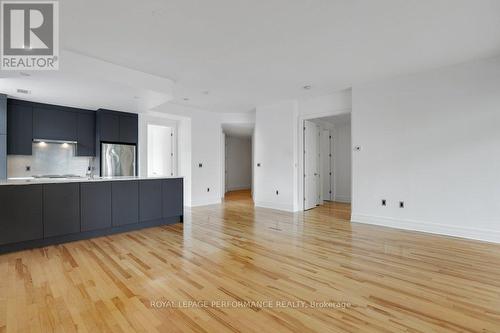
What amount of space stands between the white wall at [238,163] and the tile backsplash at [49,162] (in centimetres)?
594

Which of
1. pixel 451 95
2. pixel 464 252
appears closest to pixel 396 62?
pixel 451 95

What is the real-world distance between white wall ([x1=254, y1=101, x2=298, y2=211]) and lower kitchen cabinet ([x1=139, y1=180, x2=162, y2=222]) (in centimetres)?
297

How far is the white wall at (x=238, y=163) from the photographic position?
37.0 feet

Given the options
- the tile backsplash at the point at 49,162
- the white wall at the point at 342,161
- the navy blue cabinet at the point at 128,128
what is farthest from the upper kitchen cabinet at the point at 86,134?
the white wall at the point at 342,161

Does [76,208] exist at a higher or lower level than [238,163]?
lower

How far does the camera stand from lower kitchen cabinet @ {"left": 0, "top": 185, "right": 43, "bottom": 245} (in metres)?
3.19

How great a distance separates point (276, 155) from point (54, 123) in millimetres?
5287

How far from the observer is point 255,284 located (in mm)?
2402

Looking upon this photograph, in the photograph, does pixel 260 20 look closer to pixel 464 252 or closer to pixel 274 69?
pixel 274 69

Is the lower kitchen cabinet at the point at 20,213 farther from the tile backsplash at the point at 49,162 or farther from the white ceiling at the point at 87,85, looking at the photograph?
the tile backsplash at the point at 49,162

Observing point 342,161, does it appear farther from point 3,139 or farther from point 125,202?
point 3,139

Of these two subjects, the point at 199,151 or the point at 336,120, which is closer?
the point at 336,120

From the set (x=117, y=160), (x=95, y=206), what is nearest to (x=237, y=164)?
(x=117, y=160)

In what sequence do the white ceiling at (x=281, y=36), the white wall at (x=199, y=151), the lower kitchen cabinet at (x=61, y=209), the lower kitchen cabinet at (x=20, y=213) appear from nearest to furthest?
1. the white ceiling at (x=281, y=36)
2. the lower kitchen cabinet at (x=20, y=213)
3. the lower kitchen cabinet at (x=61, y=209)
4. the white wall at (x=199, y=151)
